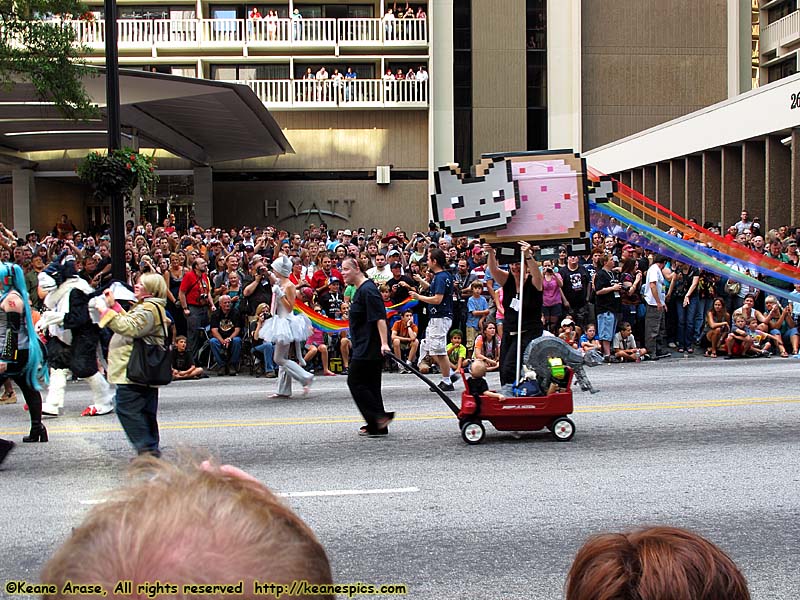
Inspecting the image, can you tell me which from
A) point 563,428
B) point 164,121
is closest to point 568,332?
point 563,428

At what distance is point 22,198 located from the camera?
3684 centimetres

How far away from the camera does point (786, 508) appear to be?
6.68 meters

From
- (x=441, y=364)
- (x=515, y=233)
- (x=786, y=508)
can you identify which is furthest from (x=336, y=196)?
(x=786, y=508)

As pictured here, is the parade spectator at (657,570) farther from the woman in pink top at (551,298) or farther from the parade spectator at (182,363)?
the woman in pink top at (551,298)

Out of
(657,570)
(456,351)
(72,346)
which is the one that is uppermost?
(657,570)

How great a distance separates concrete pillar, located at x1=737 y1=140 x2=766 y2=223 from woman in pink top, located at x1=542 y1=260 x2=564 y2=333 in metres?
11.8

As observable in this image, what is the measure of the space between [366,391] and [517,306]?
5.47 feet

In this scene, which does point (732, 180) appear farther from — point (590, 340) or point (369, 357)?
point (369, 357)

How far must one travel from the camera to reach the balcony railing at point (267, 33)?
38.8 metres

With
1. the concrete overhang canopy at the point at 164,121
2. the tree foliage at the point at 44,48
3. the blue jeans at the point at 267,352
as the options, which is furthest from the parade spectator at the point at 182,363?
the concrete overhang canopy at the point at 164,121

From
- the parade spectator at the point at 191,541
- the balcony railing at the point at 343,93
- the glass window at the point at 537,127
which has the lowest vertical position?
the parade spectator at the point at 191,541

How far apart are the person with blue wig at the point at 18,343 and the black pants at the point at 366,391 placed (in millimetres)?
2951

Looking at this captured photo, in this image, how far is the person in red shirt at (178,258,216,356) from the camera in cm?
1627

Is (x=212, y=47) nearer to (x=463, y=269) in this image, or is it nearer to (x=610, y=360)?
(x=463, y=269)
